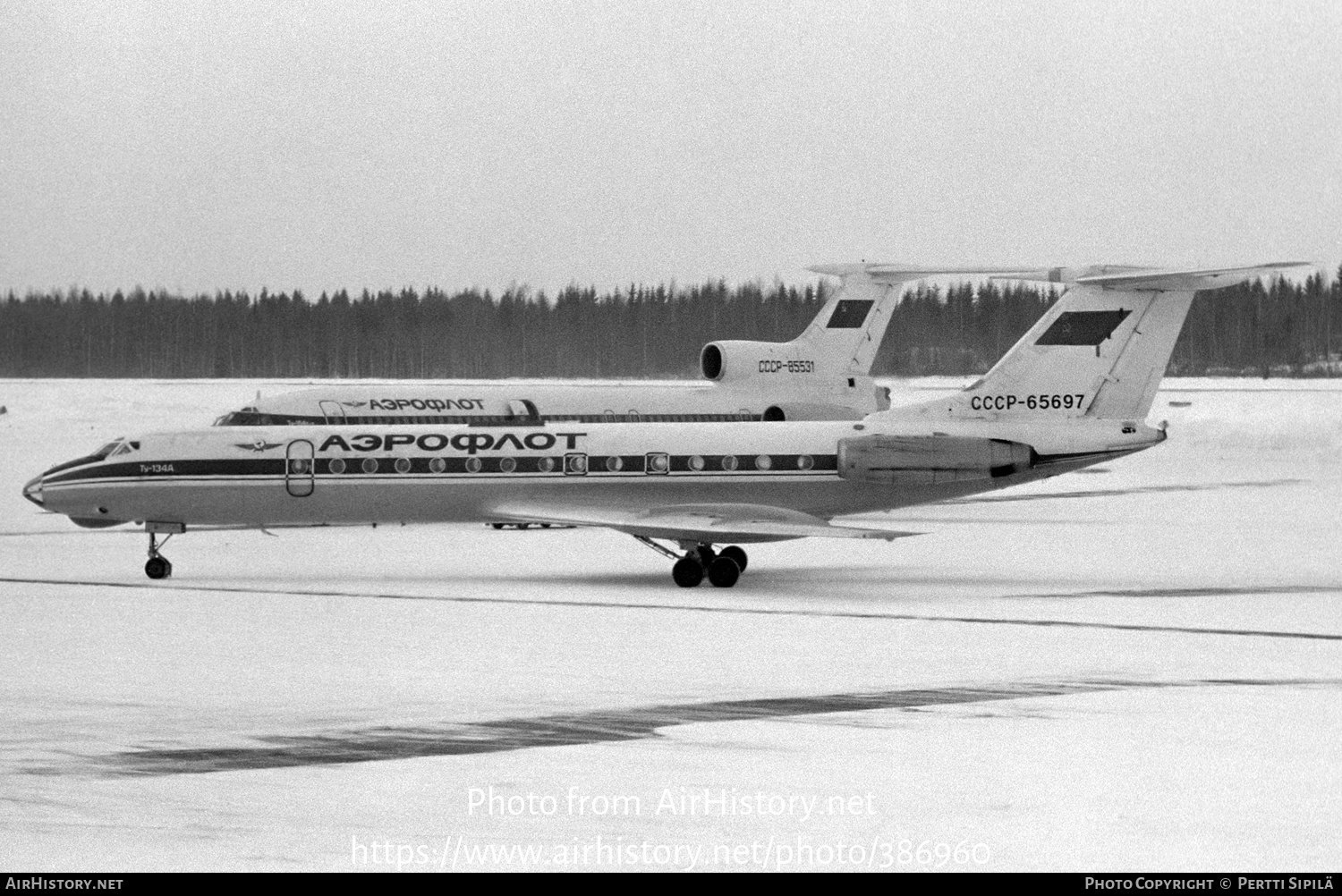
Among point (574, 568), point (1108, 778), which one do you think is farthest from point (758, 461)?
point (1108, 778)

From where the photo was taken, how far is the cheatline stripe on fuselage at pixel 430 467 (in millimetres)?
30141

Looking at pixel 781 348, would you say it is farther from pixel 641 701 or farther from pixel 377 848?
pixel 377 848

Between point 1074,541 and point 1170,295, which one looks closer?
point 1170,295

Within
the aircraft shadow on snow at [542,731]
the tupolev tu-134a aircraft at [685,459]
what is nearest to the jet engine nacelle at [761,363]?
the tupolev tu-134a aircraft at [685,459]

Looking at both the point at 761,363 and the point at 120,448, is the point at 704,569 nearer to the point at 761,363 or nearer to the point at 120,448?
the point at 120,448

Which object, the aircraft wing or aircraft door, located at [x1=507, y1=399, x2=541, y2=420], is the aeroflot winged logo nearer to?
the aircraft wing

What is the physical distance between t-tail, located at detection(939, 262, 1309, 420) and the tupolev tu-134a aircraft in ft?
0.09

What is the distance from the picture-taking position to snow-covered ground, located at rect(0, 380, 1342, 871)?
39.0ft

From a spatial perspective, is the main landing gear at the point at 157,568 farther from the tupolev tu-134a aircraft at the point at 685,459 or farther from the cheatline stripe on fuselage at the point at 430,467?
the cheatline stripe on fuselage at the point at 430,467

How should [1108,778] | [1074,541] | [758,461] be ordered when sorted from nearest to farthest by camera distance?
[1108,778] < [758,461] < [1074,541]

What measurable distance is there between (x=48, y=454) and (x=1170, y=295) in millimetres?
48788

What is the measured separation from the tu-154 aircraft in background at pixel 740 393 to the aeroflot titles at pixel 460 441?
1443cm
